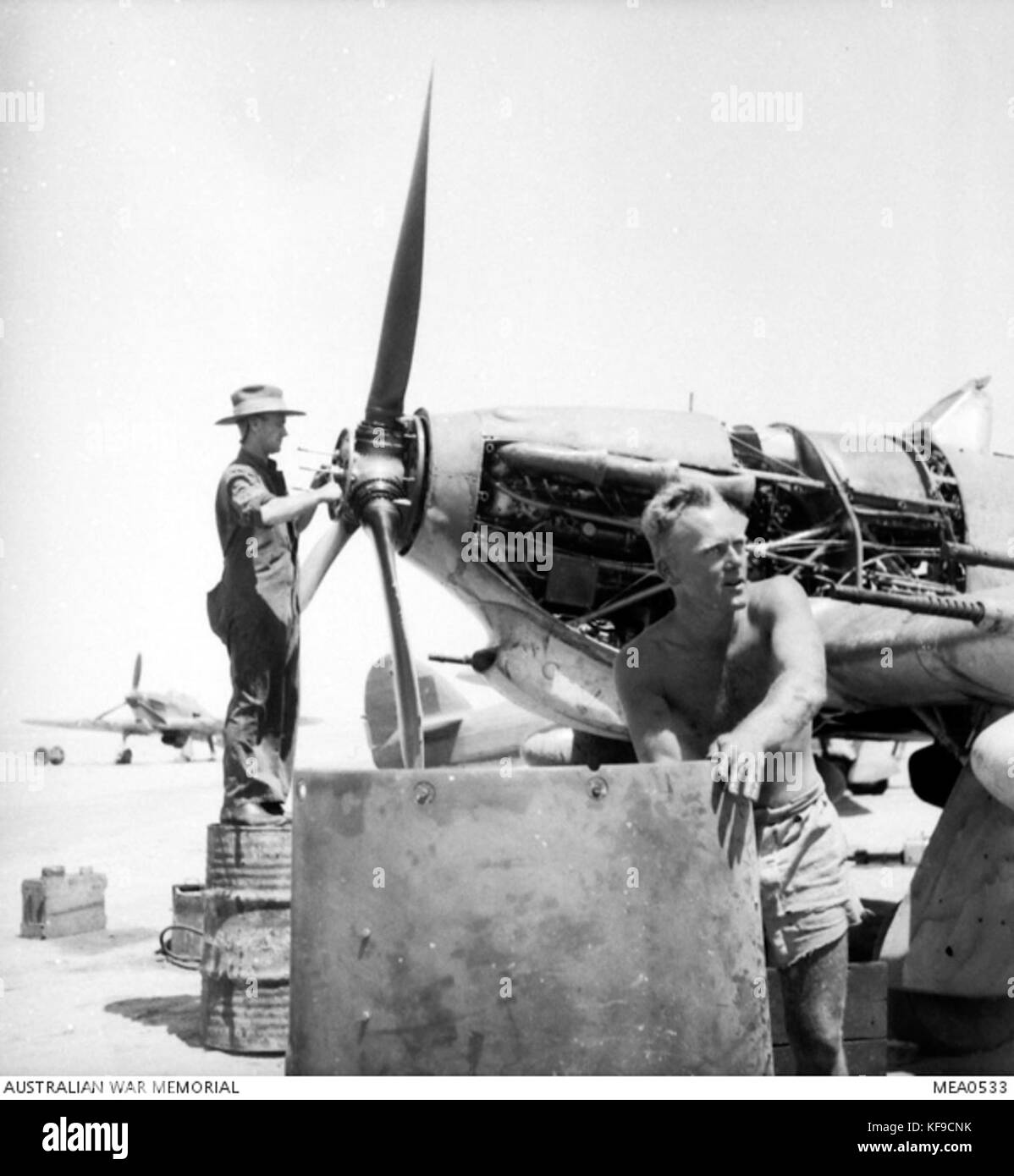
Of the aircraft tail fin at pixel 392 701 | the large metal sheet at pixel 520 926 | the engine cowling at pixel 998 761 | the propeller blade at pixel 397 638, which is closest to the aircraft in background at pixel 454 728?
the aircraft tail fin at pixel 392 701

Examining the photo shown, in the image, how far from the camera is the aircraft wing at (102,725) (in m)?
37.9

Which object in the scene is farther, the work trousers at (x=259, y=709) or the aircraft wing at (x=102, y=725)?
the aircraft wing at (x=102, y=725)

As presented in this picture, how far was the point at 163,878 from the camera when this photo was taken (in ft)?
36.1

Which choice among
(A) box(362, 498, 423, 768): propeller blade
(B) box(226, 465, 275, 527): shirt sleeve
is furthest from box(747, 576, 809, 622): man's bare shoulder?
(A) box(362, 498, 423, 768): propeller blade

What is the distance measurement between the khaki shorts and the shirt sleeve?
297 centimetres

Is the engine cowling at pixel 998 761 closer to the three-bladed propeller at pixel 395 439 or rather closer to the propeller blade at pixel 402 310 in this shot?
the three-bladed propeller at pixel 395 439

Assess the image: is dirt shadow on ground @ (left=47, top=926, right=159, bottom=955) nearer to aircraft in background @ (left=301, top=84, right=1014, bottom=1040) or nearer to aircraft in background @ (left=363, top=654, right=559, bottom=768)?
aircraft in background @ (left=363, top=654, right=559, bottom=768)

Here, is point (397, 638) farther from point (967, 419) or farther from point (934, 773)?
point (967, 419)

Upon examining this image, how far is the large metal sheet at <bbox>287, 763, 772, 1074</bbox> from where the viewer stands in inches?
107

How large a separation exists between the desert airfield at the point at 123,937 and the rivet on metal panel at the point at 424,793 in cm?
155

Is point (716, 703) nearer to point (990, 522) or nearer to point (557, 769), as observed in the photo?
point (557, 769)

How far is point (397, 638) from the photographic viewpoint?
21.0 ft

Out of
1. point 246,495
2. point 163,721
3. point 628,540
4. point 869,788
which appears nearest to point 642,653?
point 246,495
